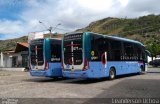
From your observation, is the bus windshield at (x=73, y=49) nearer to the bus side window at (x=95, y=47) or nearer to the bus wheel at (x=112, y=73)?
the bus side window at (x=95, y=47)

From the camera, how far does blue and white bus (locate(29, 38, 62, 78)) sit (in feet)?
69.8

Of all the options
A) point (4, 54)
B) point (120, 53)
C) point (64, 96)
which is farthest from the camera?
point (4, 54)

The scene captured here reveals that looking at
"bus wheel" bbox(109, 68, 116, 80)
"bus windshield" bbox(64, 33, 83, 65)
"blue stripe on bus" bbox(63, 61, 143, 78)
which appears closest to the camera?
"blue stripe on bus" bbox(63, 61, 143, 78)

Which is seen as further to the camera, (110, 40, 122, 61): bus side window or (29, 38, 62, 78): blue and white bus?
(110, 40, 122, 61): bus side window

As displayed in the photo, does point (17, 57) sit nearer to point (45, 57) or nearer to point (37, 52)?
point (37, 52)

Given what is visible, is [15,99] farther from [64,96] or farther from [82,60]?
[82,60]

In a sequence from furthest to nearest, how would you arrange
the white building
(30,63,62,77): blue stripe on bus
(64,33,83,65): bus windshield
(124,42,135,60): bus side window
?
the white building
(124,42,135,60): bus side window
(30,63,62,77): blue stripe on bus
(64,33,83,65): bus windshield

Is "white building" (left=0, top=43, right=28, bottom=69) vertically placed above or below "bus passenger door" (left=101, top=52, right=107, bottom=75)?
above

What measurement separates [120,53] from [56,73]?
15.1ft

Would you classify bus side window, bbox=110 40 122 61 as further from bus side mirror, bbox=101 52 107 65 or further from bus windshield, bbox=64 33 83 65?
bus windshield, bbox=64 33 83 65

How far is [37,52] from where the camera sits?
71.1ft

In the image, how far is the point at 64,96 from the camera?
1323 cm

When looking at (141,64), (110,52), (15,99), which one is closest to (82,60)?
(110,52)

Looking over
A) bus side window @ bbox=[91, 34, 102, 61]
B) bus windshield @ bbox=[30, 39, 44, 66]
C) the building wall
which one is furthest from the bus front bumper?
the building wall
